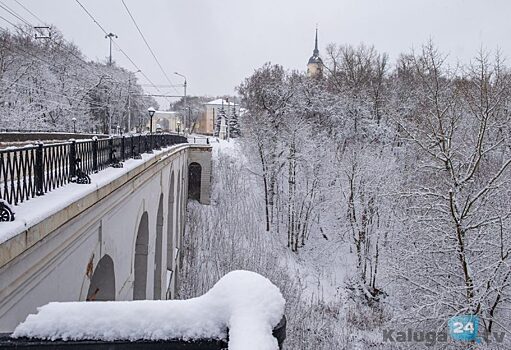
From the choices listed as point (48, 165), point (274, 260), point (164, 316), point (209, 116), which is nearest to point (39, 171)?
point (48, 165)

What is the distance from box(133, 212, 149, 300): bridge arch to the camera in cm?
1097

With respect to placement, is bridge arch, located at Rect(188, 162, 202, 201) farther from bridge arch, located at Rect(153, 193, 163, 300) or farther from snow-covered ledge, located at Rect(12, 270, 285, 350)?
snow-covered ledge, located at Rect(12, 270, 285, 350)

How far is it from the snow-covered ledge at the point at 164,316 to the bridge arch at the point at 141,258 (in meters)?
8.54

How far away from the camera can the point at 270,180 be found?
29578mm

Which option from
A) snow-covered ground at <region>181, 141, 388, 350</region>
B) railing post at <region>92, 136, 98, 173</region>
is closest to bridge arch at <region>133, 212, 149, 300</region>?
railing post at <region>92, 136, 98, 173</region>

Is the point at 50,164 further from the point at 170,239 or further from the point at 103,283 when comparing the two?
the point at 170,239

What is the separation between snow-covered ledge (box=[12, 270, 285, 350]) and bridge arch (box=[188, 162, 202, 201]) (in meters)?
32.3

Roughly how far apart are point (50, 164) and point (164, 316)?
11.2 ft

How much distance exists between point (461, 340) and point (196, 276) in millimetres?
11827

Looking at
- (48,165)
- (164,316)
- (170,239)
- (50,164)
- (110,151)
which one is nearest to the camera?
(164,316)

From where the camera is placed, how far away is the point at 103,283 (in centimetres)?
733

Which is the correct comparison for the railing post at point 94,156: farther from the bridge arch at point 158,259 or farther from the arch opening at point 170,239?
the arch opening at point 170,239

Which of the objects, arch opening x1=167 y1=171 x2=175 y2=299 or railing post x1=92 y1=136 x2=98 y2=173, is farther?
arch opening x1=167 y1=171 x2=175 y2=299

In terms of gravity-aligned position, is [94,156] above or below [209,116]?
below
